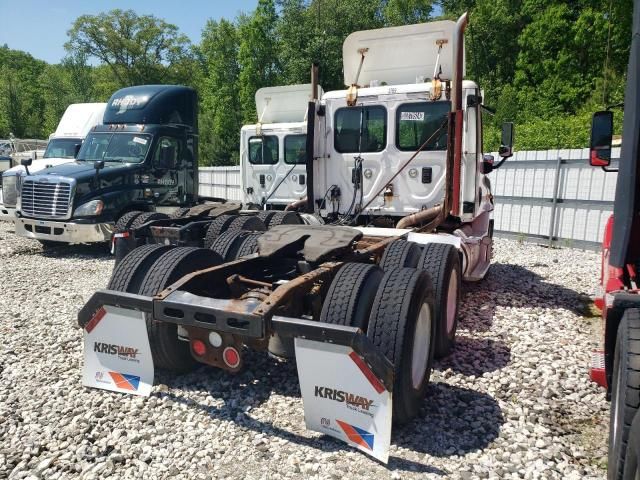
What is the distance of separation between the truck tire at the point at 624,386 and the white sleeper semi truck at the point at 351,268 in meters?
1.11

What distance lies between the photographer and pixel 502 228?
1309cm

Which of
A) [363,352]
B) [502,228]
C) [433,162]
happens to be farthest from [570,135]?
[363,352]

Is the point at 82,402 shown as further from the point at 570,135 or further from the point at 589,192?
the point at 570,135

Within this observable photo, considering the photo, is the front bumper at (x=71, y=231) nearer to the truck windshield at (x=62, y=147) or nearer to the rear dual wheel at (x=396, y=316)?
the truck windshield at (x=62, y=147)

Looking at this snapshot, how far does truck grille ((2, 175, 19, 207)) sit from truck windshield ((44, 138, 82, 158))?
2.07 m

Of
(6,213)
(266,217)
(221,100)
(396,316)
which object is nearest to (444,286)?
(396,316)

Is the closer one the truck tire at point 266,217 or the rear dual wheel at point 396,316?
the rear dual wheel at point 396,316

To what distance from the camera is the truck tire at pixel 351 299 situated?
3346mm

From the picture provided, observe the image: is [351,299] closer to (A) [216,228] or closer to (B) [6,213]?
(A) [216,228]

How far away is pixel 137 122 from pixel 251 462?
973cm

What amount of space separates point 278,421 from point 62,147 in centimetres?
1375

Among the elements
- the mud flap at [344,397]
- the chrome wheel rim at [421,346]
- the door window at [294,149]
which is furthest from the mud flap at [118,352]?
the door window at [294,149]

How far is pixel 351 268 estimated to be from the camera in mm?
3686

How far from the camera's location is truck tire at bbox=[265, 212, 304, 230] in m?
7.09
